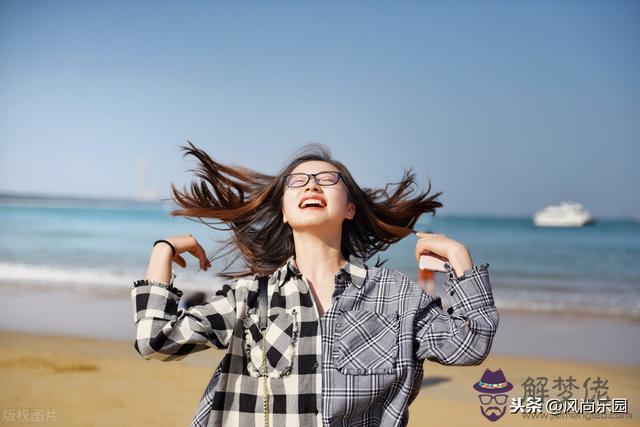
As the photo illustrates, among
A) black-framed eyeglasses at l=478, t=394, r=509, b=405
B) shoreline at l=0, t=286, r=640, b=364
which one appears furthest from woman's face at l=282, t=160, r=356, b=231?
shoreline at l=0, t=286, r=640, b=364

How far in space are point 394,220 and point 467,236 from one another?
2686 cm

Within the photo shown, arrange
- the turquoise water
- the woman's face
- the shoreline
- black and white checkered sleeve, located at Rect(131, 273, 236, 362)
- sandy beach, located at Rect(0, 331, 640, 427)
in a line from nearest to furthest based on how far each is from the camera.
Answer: black and white checkered sleeve, located at Rect(131, 273, 236, 362)
the woman's face
sandy beach, located at Rect(0, 331, 640, 427)
the shoreline
the turquoise water

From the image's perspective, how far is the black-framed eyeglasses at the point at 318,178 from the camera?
8.77 feet

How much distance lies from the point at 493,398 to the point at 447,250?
370 cm

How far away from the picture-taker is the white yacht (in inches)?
1350

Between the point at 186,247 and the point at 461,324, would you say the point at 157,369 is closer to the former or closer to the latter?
the point at 186,247

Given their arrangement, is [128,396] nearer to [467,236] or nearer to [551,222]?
[467,236]

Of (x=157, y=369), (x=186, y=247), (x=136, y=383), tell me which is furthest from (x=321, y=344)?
(x=157, y=369)

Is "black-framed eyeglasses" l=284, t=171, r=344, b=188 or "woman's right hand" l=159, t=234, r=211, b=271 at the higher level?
"black-framed eyeglasses" l=284, t=171, r=344, b=188

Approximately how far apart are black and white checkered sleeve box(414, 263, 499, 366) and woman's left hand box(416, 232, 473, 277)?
0.03 m

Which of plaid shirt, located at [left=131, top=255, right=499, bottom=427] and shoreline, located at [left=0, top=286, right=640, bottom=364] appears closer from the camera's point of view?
plaid shirt, located at [left=131, top=255, right=499, bottom=427]

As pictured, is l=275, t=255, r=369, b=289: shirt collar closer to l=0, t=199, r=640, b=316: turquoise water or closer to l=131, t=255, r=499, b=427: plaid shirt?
l=131, t=255, r=499, b=427: plaid shirt

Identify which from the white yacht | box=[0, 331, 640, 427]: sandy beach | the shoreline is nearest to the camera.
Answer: box=[0, 331, 640, 427]: sandy beach

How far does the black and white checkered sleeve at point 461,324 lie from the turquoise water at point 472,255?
1.49 metres
